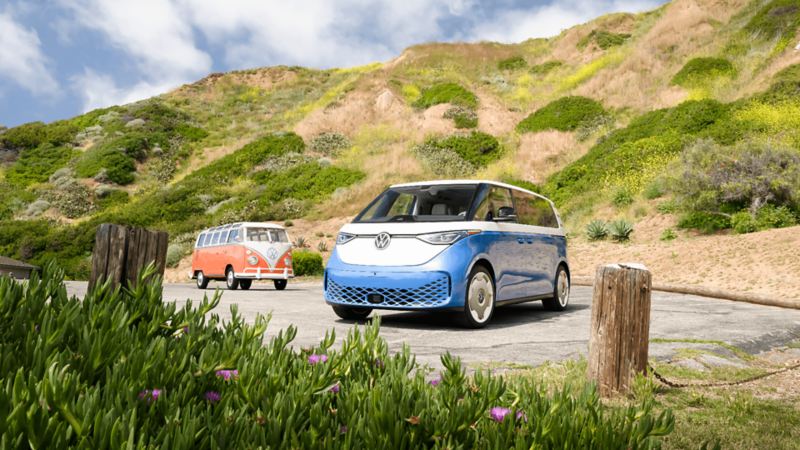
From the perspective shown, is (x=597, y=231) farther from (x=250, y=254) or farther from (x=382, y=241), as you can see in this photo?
(x=382, y=241)

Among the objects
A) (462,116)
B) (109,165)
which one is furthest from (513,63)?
(109,165)

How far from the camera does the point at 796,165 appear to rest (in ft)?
59.1

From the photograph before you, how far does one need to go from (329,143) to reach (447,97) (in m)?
9.38

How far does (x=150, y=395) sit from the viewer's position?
2.28 m

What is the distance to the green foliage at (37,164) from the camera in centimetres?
4472

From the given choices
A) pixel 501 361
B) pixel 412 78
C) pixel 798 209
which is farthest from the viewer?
pixel 412 78

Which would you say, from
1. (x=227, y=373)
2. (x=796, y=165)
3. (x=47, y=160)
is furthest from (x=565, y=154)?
(x=47, y=160)

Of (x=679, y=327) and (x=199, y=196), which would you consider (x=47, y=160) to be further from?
(x=679, y=327)

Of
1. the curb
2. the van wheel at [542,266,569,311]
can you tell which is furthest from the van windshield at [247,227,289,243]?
the van wheel at [542,266,569,311]

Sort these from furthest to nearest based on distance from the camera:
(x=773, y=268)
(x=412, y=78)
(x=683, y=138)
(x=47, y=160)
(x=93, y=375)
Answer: (x=412, y=78) < (x=47, y=160) < (x=683, y=138) < (x=773, y=268) < (x=93, y=375)

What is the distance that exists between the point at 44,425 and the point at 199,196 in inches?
1316

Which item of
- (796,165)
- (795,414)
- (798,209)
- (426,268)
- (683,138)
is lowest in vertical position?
(795,414)

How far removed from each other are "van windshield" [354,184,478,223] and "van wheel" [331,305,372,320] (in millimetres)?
1240

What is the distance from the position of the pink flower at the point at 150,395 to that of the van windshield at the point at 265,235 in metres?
14.6
